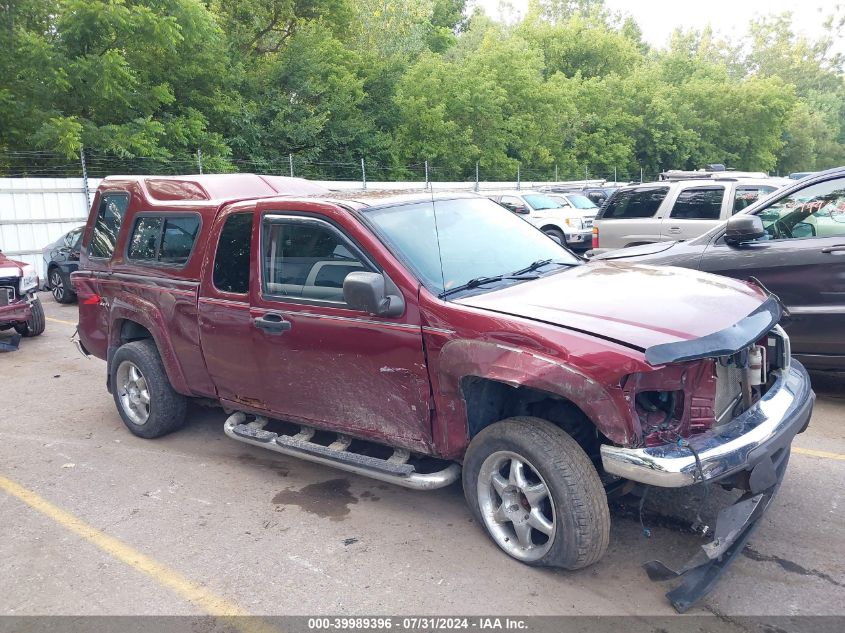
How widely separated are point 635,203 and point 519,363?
7.98 meters

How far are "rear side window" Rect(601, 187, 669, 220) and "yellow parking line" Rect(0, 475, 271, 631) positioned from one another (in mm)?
8521

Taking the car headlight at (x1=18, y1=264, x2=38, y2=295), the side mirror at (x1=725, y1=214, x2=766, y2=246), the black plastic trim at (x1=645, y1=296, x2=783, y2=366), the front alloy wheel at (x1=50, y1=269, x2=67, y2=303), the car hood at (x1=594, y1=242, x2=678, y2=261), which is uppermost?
the side mirror at (x1=725, y1=214, x2=766, y2=246)

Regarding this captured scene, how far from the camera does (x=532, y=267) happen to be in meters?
4.29

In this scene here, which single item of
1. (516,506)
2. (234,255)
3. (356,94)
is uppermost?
(356,94)

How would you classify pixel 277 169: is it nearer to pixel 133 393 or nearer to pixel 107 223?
pixel 107 223

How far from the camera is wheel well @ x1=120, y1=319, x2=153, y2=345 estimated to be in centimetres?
568

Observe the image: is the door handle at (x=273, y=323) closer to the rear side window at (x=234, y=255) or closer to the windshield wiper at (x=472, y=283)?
the rear side window at (x=234, y=255)

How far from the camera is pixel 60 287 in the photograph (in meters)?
12.9

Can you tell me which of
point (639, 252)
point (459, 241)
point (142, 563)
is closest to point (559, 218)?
point (639, 252)

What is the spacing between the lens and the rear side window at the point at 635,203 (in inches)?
405

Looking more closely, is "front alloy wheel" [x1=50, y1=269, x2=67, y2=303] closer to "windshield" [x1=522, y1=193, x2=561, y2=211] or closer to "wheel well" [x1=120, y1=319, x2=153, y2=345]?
"wheel well" [x1=120, y1=319, x2=153, y2=345]

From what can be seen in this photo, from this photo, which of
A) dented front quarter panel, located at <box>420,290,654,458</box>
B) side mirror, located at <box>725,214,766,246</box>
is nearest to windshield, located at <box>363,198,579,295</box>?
dented front quarter panel, located at <box>420,290,654,458</box>

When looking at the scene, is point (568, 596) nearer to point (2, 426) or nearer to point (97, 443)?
point (97, 443)

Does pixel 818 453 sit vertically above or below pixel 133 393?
below
